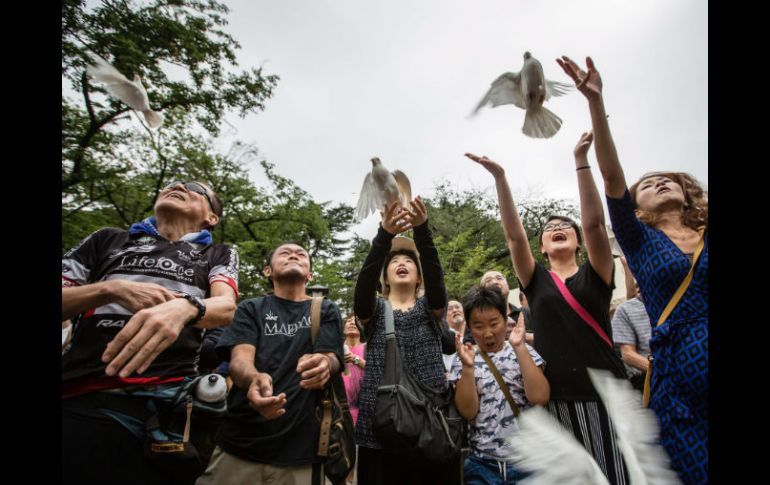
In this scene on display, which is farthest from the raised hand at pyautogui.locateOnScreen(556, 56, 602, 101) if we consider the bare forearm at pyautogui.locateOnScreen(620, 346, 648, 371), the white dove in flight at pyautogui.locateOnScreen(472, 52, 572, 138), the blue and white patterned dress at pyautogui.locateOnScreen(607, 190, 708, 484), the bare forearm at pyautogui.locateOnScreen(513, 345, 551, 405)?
the bare forearm at pyautogui.locateOnScreen(620, 346, 648, 371)

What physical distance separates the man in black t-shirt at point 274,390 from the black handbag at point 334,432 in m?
0.05

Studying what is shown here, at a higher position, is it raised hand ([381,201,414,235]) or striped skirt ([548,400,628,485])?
raised hand ([381,201,414,235])

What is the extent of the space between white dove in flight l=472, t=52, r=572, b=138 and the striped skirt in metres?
2.12

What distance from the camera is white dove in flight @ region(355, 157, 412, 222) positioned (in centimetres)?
331

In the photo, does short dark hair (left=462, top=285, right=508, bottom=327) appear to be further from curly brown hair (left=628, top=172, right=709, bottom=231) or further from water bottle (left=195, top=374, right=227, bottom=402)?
water bottle (left=195, top=374, right=227, bottom=402)

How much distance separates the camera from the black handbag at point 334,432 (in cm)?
238

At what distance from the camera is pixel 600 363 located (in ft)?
6.46

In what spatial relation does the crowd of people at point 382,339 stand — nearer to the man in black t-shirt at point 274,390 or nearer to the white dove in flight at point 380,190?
the man in black t-shirt at point 274,390

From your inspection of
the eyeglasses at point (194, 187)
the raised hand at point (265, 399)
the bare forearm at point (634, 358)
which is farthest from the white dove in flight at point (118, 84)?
the bare forearm at point (634, 358)

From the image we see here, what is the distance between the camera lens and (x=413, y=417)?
2.28 metres

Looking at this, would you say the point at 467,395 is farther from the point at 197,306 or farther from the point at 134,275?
the point at 134,275
